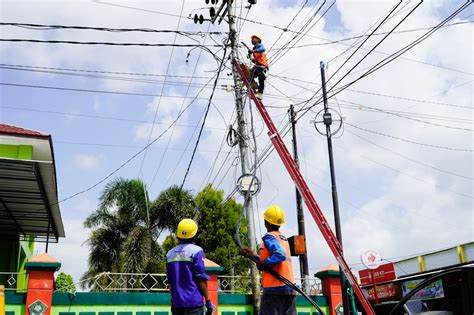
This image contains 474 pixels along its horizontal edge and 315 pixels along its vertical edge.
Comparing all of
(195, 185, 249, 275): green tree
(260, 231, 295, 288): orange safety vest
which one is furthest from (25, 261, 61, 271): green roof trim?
(195, 185, 249, 275): green tree

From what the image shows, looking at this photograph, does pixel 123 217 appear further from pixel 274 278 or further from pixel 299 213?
pixel 274 278

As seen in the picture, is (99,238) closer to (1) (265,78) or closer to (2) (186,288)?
(1) (265,78)

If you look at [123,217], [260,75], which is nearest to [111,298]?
[260,75]

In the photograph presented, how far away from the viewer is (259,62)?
1224 centimetres

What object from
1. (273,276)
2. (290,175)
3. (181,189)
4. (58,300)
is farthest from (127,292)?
(181,189)

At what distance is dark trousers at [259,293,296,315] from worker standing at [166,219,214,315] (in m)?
0.65

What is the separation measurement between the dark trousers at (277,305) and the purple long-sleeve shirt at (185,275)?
752 millimetres

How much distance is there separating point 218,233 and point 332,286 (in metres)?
20.7

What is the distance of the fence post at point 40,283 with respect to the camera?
9000mm

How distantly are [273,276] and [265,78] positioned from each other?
762 centimetres

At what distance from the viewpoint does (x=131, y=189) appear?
26.4m

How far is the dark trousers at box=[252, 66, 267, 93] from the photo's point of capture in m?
12.2

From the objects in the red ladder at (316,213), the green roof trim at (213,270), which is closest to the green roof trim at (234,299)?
the green roof trim at (213,270)

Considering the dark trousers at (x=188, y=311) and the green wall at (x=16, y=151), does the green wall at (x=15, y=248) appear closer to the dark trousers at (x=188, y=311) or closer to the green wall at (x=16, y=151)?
the green wall at (x=16, y=151)
